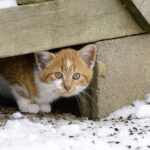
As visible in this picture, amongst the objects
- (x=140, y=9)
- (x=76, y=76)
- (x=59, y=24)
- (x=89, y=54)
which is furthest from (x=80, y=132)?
(x=140, y=9)

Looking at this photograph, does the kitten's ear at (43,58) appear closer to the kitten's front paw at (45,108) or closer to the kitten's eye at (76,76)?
the kitten's eye at (76,76)

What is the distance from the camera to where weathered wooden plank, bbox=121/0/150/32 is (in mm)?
4266

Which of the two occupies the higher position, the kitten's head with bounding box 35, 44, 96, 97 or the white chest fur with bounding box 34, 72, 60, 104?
the kitten's head with bounding box 35, 44, 96, 97

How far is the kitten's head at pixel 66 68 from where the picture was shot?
4496mm

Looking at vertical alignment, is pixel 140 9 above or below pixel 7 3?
below

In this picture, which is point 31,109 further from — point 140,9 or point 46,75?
point 140,9

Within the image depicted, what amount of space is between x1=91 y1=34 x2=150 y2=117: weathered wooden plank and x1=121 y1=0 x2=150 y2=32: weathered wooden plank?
22 centimetres

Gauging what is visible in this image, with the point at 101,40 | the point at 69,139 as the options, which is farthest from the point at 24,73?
the point at 69,139

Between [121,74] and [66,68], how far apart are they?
0.46m

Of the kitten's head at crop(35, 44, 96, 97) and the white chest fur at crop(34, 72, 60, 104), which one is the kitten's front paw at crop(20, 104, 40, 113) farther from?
the kitten's head at crop(35, 44, 96, 97)

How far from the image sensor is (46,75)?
4551 millimetres

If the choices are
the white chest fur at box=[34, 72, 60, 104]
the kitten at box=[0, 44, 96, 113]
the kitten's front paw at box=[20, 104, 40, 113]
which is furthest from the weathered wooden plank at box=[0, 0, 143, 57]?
the kitten's front paw at box=[20, 104, 40, 113]

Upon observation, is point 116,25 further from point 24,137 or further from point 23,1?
point 24,137

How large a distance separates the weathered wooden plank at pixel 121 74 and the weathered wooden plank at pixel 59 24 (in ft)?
0.42
